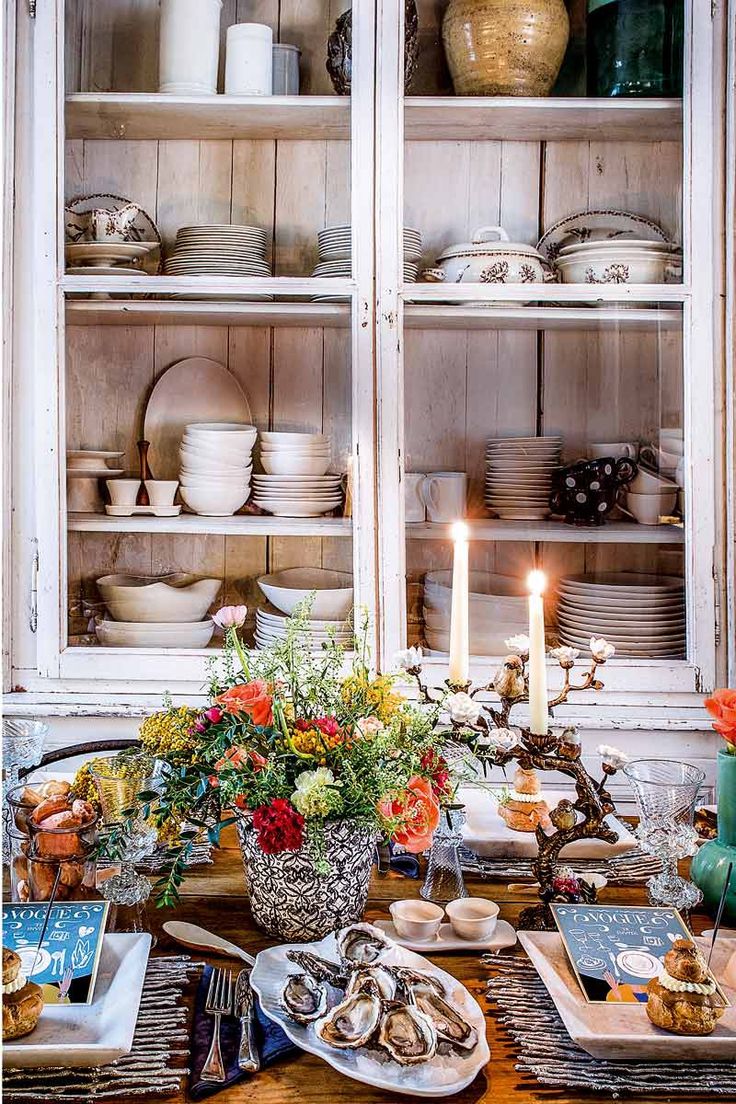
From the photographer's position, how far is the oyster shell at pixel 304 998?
88 centimetres

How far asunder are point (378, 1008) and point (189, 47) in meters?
1.79

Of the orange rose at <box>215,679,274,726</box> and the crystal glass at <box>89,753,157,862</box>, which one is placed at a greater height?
the orange rose at <box>215,679,274,726</box>

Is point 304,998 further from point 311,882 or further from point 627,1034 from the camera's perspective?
point 627,1034

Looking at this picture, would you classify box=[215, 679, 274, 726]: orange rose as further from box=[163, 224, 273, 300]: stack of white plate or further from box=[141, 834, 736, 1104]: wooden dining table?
box=[163, 224, 273, 300]: stack of white plate

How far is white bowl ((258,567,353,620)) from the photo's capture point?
1916 mm

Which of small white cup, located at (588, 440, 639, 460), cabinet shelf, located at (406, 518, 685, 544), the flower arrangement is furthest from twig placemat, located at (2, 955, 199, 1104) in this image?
small white cup, located at (588, 440, 639, 460)

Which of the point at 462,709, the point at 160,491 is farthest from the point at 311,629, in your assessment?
the point at 462,709

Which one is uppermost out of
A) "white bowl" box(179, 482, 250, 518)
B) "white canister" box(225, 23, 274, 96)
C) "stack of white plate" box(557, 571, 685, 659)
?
"white canister" box(225, 23, 274, 96)

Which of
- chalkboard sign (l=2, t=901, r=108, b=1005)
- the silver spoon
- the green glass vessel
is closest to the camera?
chalkboard sign (l=2, t=901, r=108, b=1005)

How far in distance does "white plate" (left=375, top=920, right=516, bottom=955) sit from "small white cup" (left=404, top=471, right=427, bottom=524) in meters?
0.95

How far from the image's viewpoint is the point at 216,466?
195 centimetres

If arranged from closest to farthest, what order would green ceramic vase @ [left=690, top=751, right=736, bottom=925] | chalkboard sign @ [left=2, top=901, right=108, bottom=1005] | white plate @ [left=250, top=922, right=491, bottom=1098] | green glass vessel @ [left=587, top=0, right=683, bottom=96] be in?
white plate @ [left=250, top=922, right=491, bottom=1098]
chalkboard sign @ [left=2, top=901, right=108, bottom=1005]
green ceramic vase @ [left=690, top=751, right=736, bottom=925]
green glass vessel @ [left=587, top=0, right=683, bottom=96]

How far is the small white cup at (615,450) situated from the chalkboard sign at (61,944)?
128 centimetres

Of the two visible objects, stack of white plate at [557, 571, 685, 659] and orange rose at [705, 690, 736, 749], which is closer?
orange rose at [705, 690, 736, 749]
